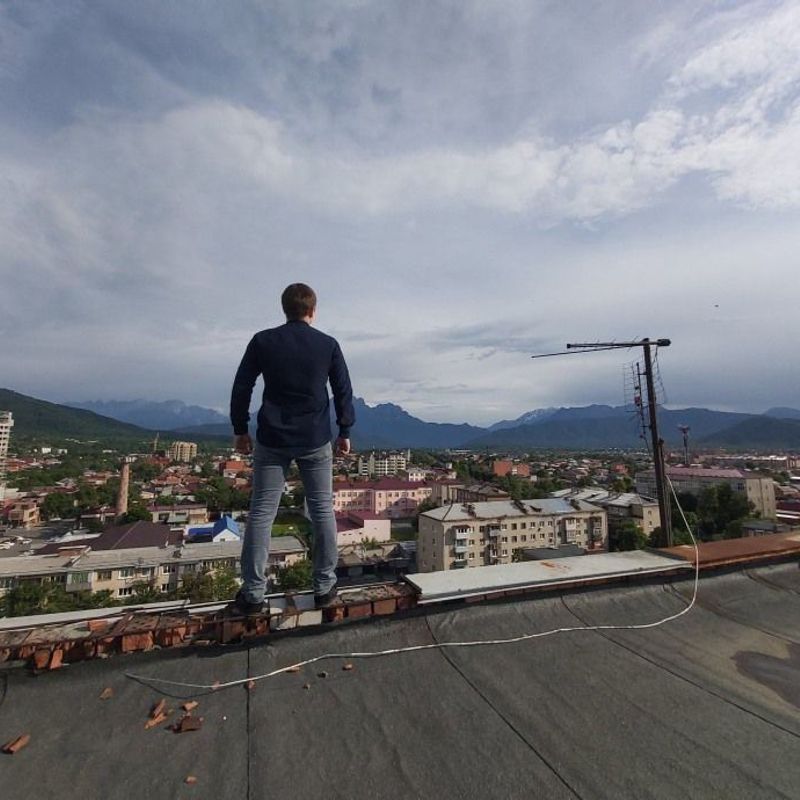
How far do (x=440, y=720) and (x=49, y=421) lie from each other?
681 ft

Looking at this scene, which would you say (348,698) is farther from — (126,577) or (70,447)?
(70,447)

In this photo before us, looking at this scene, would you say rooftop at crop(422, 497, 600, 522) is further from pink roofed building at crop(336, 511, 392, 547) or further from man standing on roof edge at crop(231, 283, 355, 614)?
man standing on roof edge at crop(231, 283, 355, 614)

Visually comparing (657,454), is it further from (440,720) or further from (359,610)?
(440,720)

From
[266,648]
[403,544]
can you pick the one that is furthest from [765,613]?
[403,544]

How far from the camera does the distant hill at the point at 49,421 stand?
15162 centimetres

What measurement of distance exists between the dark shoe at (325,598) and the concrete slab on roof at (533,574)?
17.8 inches

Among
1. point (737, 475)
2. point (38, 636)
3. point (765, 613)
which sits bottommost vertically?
point (737, 475)

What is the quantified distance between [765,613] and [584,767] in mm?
2021

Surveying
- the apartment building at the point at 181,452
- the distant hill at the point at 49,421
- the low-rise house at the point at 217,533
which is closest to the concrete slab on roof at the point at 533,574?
the low-rise house at the point at 217,533

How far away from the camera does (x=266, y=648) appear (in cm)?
193

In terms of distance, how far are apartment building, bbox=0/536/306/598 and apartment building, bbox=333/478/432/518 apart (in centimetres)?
3058

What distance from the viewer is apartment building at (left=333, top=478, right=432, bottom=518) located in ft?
182

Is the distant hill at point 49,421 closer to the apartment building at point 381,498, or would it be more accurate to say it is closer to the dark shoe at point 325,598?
the apartment building at point 381,498

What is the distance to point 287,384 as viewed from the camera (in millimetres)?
2369
